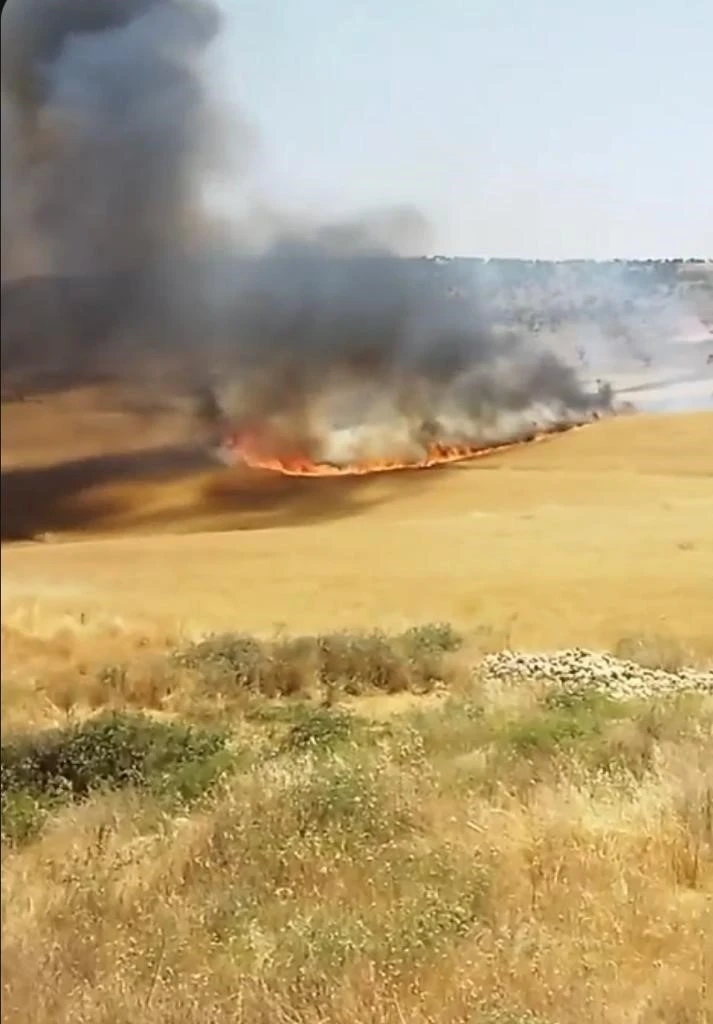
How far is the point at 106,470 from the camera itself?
3.30ft

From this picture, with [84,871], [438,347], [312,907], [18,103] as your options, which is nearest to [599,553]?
[438,347]

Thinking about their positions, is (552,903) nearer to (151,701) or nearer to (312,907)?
(312,907)

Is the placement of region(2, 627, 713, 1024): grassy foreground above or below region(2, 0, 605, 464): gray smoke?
below

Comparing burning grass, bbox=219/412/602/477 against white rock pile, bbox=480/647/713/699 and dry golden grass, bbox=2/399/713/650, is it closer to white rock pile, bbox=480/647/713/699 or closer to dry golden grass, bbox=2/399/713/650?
dry golden grass, bbox=2/399/713/650

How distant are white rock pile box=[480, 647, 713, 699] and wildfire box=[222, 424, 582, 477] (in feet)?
0.90

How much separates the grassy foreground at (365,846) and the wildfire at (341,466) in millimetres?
214

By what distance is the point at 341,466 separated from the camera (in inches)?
54.3

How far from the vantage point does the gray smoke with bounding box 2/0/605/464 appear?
0.91 metres

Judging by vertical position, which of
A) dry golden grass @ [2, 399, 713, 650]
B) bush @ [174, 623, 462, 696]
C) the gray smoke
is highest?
the gray smoke

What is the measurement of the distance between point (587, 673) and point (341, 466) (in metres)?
0.51

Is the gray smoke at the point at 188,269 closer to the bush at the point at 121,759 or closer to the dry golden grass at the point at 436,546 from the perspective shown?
the dry golden grass at the point at 436,546

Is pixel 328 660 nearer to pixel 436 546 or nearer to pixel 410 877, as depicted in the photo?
pixel 436 546

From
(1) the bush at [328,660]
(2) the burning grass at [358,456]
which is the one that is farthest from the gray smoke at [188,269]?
(1) the bush at [328,660]

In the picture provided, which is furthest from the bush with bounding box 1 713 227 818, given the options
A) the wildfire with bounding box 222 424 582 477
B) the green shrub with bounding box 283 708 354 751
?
the wildfire with bounding box 222 424 582 477
